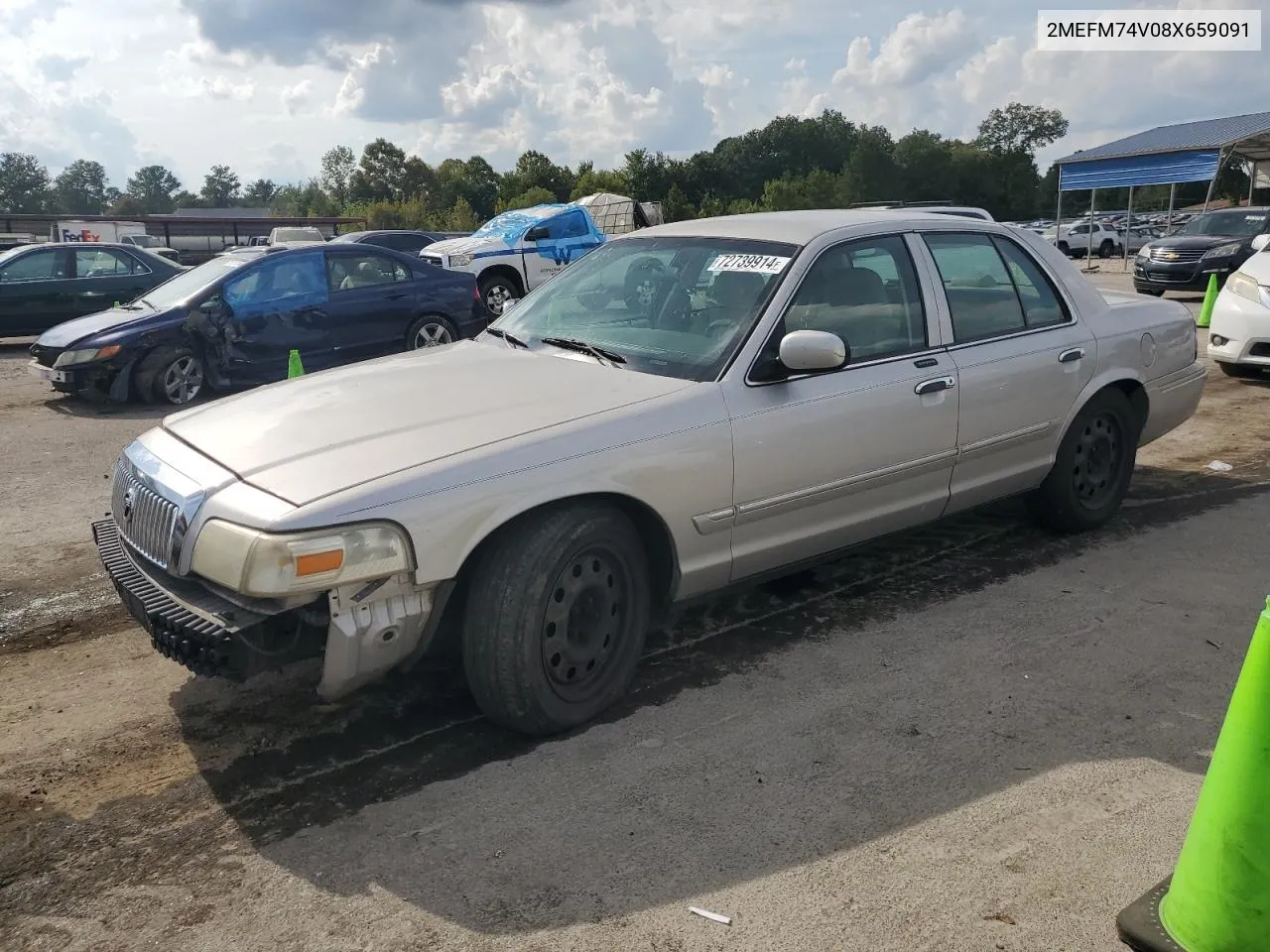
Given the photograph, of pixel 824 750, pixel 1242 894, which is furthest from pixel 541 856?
pixel 1242 894

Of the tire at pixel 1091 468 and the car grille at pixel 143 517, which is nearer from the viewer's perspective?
the car grille at pixel 143 517

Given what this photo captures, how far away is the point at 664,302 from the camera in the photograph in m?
4.35

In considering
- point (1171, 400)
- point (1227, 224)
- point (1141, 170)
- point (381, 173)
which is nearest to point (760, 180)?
point (381, 173)

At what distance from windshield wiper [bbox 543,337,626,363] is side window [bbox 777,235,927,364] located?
65cm

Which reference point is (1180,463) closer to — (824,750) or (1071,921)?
(824,750)

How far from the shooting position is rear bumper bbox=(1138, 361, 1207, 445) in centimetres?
569

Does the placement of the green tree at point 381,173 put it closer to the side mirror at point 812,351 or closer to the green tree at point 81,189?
the green tree at point 81,189

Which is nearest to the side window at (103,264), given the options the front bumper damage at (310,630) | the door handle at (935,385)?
the front bumper damage at (310,630)

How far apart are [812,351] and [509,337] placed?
1.46 m

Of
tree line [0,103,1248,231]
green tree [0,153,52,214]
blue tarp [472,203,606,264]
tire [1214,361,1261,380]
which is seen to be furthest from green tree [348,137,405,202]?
tire [1214,361,1261,380]

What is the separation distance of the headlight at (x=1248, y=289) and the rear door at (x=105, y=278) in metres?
13.3

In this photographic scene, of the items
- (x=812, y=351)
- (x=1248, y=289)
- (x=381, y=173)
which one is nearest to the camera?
(x=812, y=351)

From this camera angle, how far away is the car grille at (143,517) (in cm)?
329

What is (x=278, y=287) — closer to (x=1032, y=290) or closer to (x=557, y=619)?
(x=1032, y=290)
